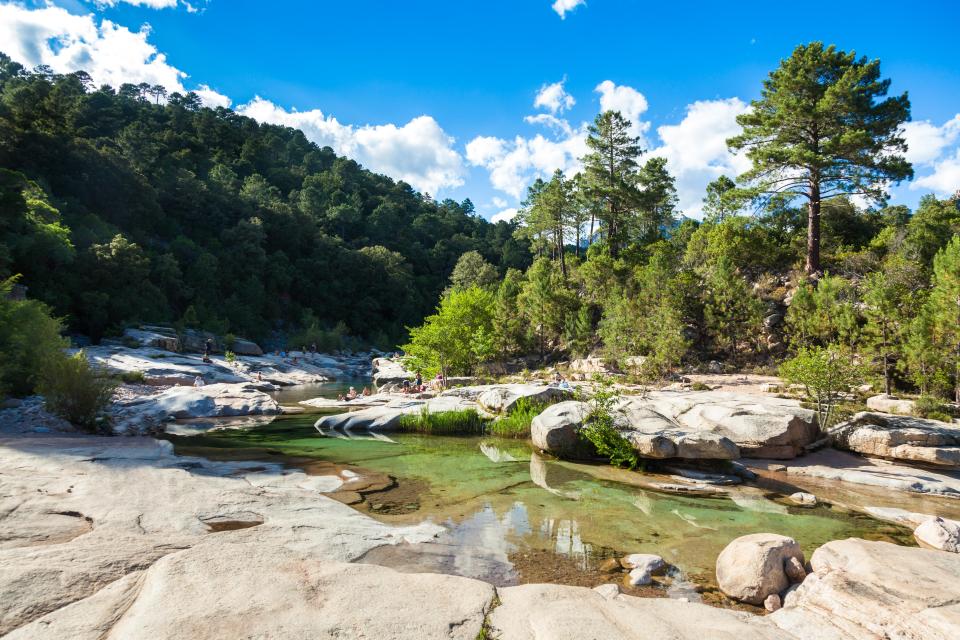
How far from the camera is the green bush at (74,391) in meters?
14.6

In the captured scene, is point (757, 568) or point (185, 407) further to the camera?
point (185, 407)

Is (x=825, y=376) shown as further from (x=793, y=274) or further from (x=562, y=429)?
(x=793, y=274)

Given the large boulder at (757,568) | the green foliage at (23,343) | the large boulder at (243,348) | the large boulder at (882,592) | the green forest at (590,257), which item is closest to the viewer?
the large boulder at (882,592)

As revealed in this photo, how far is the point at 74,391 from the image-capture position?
1497 centimetres

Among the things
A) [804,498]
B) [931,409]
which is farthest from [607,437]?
[931,409]

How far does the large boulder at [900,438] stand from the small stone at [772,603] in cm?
1045

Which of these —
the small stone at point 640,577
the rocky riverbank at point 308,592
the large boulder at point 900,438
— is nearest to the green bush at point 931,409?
the large boulder at point 900,438

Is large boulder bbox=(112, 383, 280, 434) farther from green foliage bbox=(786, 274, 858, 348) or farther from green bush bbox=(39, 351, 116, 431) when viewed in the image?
green foliage bbox=(786, 274, 858, 348)

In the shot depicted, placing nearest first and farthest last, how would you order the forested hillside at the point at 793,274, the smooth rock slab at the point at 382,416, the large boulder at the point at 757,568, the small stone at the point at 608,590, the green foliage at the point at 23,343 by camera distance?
1. the small stone at the point at 608,590
2. the large boulder at the point at 757,568
3. the green foliage at the point at 23,343
4. the smooth rock slab at the point at 382,416
5. the forested hillside at the point at 793,274

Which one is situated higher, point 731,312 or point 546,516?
point 731,312

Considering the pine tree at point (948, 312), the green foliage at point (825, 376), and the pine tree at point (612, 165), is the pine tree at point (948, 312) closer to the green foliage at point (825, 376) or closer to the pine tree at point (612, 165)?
the green foliage at point (825, 376)

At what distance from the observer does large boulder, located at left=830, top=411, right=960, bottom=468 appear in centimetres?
1236

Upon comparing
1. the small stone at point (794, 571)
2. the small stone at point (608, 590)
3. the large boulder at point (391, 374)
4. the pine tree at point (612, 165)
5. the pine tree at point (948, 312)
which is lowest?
the large boulder at point (391, 374)

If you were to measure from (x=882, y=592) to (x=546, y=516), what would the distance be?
5039 millimetres
